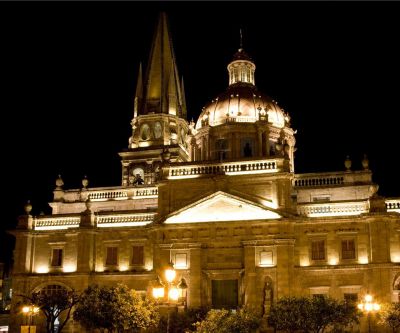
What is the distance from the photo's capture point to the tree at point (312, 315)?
1357 inches

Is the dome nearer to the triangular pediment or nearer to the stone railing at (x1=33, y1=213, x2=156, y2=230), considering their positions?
the triangular pediment

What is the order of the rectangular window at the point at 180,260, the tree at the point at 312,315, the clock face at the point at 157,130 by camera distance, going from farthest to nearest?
the clock face at the point at 157,130 → the rectangular window at the point at 180,260 → the tree at the point at 312,315

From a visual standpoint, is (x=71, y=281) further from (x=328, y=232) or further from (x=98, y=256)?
(x=328, y=232)

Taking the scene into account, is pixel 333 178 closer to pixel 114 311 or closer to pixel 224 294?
pixel 224 294

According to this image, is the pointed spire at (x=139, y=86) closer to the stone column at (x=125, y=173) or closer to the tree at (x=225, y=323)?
the stone column at (x=125, y=173)

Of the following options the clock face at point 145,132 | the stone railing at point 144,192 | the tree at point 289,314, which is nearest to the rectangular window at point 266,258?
the tree at point 289,314

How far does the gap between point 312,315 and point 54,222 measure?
2465cm

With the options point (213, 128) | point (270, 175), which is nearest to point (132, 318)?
point (270, 175)

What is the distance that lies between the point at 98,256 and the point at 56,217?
5.26m

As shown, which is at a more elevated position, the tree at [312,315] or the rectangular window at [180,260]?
the rectangular window at [180,260]

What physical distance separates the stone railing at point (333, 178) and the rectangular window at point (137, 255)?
13.1 metres

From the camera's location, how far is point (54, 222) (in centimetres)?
5097

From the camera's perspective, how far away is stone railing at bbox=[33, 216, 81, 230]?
50.4 metres

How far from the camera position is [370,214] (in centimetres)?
4259
